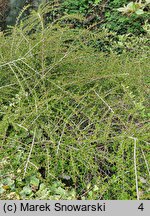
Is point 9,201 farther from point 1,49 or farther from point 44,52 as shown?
point 1,49

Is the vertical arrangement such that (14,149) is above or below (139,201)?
above

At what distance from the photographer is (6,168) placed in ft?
5.74

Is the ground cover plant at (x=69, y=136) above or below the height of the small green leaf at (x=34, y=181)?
above

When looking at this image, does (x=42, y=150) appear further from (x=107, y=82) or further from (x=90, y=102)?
(x=107, y=82)

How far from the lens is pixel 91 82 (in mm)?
2137

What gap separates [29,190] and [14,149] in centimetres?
24

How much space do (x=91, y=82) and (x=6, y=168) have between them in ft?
2.43

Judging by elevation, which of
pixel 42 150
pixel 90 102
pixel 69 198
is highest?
pixel 90 102

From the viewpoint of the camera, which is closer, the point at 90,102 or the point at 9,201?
the point at 9,201

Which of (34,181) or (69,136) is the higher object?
(69,136)

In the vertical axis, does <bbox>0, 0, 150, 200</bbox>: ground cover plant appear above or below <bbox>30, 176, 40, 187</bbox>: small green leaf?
above

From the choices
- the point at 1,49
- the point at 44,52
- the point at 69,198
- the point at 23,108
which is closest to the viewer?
the point at 69,198

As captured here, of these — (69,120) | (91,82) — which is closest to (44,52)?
(91,82)

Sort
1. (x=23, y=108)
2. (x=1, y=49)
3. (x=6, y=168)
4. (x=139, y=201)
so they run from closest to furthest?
(x=139, y=201)
(x=6, y=168)
(x=23, y=108)
(x=1, y=49)
